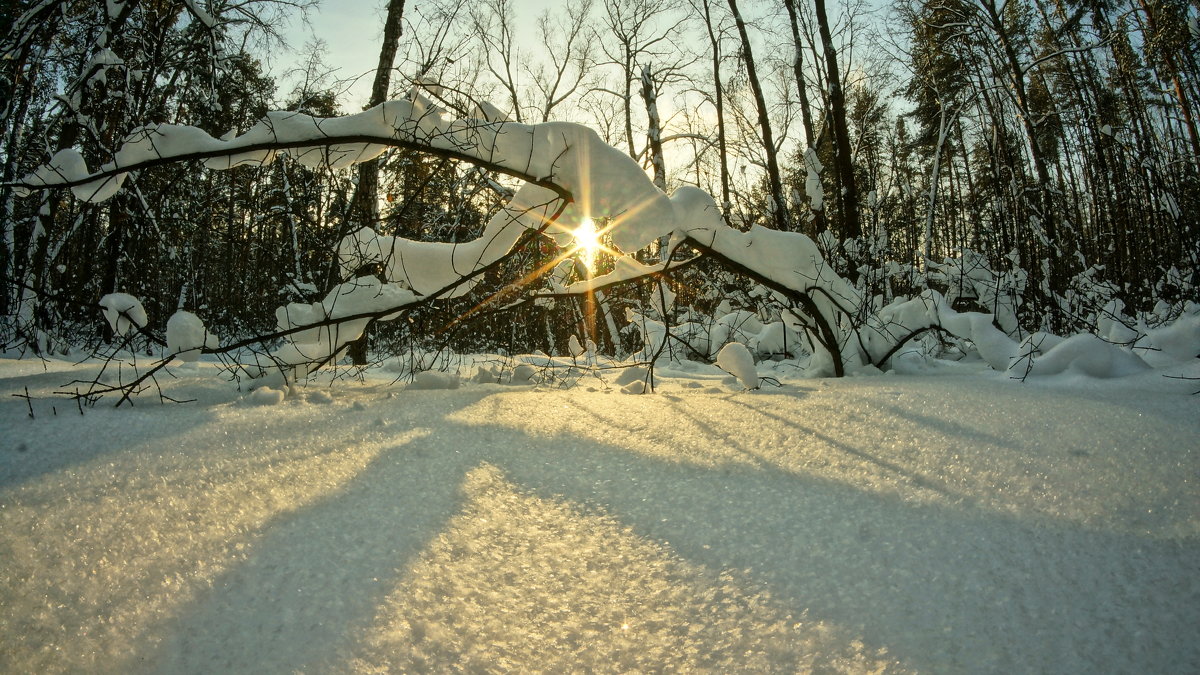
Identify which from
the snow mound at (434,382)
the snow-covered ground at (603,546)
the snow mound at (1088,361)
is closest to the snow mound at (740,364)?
the snow-covered ground at (603,546)

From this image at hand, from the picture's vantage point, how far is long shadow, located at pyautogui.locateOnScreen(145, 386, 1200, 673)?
0.60m

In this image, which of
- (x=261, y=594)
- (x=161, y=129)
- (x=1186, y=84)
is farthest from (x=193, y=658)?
(x=1186, y=84)

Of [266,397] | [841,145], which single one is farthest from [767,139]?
[266,397]

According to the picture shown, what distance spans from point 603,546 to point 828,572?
328mm

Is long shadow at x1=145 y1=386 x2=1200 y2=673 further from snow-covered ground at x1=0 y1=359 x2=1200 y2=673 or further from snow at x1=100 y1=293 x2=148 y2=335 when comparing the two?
snow at x1=100 y1=293 x2=148 y2=335

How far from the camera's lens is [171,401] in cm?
199

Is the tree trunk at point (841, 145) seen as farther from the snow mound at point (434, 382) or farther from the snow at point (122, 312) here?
the snow at point (122, 312)

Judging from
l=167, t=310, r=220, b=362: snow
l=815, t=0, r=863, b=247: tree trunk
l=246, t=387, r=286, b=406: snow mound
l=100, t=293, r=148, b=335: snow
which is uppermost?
l=815, t=0, r=863, b=247: tree trunk

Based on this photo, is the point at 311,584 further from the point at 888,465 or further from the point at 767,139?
the point at 767,139

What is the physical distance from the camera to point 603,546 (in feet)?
2.87

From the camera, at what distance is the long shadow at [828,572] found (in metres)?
0.60

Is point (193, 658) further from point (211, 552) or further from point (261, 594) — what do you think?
point (211, 552)

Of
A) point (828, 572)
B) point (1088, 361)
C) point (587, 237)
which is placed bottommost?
point (828, 572)

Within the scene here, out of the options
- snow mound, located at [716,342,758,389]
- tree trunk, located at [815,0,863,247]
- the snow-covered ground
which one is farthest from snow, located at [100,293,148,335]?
tree trunk, located at [815,0,863,247]
